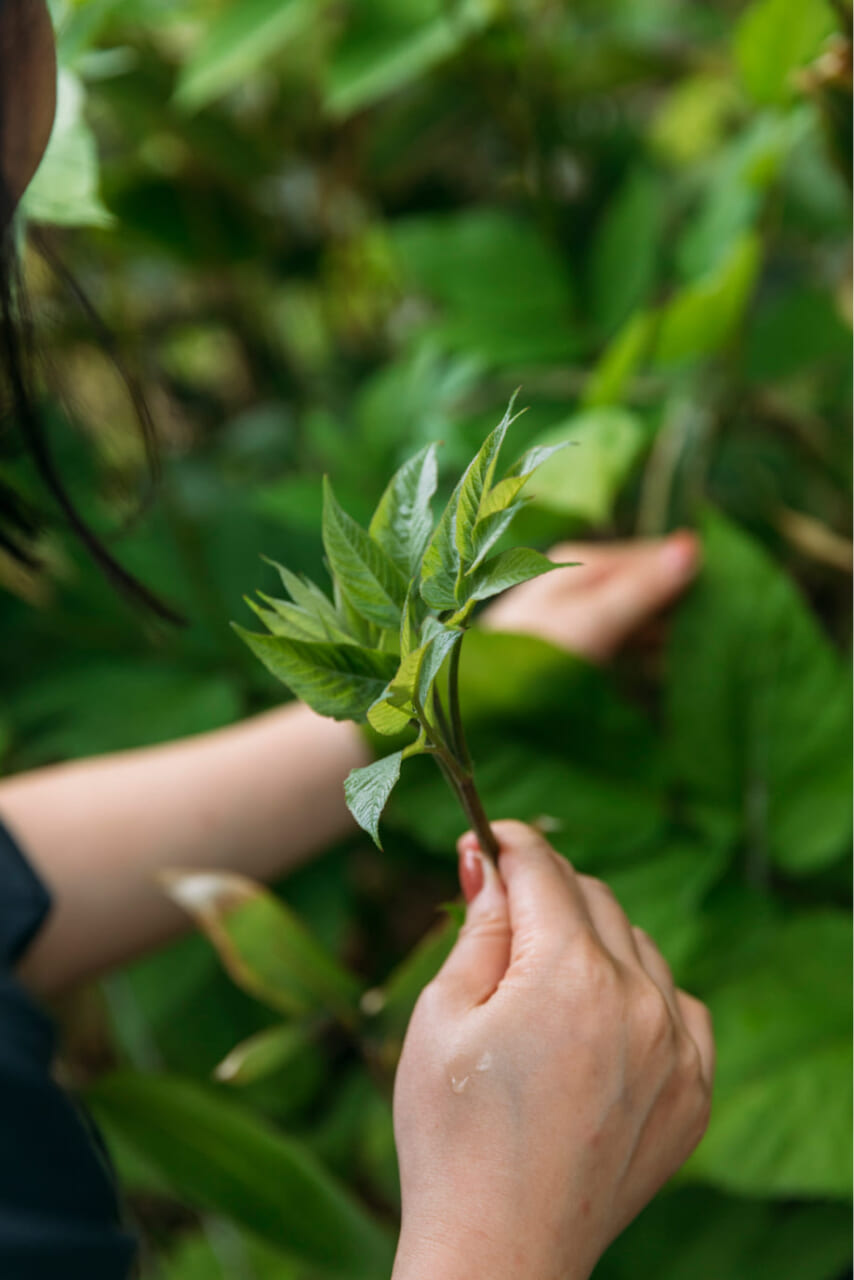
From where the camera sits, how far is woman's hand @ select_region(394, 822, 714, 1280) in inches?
10.5

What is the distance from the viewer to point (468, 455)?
23.7 inches

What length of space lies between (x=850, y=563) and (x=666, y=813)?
0.71 ft

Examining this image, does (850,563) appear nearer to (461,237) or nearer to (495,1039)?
(461,237)

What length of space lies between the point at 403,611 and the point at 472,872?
107 millimetres

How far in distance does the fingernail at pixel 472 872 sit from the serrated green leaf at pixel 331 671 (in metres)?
0.08

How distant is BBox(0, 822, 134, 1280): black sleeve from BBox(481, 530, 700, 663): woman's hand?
0.31 meters

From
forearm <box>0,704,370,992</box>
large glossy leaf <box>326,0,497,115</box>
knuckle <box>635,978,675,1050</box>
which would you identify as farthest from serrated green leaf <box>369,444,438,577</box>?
large glossy leaf <box>326,0,497,115</box>

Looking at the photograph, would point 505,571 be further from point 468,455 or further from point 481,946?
point 468,455

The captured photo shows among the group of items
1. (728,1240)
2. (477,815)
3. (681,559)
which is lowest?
(728,1240)

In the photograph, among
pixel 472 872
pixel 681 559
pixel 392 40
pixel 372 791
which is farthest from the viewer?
pixel 392 40

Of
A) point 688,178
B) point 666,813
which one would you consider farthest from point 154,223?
point 666,813

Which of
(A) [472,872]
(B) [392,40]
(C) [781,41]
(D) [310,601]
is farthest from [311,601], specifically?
(B) [392,40]

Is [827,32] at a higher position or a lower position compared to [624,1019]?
higher

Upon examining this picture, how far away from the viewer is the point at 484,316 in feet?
2.25
